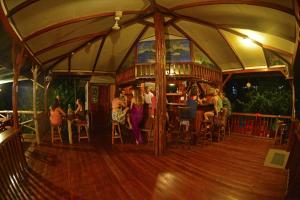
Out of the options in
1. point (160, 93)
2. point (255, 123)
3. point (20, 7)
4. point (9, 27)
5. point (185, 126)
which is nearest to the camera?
point (20, 7)

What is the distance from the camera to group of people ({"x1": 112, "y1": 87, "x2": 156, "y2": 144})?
668 cm

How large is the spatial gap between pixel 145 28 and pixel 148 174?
5009 millimetres

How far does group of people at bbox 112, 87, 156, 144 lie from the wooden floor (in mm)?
663

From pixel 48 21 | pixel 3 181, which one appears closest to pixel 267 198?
pixel 3 181

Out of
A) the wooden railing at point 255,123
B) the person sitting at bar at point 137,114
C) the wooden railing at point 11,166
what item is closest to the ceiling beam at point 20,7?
the wooden railing at point 11,166

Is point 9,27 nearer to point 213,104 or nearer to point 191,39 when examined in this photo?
point 191,39

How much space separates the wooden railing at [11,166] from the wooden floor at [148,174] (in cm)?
20

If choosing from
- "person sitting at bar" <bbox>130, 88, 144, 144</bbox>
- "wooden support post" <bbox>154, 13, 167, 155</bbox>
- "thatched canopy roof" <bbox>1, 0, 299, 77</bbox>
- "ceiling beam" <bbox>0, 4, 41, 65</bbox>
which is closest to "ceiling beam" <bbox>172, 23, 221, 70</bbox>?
→ "thatched canopy roof" <bbox>1, 0, 299, 77</bbox>

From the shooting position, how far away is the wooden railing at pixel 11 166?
3.00 meters

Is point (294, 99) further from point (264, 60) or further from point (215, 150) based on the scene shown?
point (215, 150)

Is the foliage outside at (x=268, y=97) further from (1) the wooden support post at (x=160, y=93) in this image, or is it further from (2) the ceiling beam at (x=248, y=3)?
(2) the ceiling beam at (x=248, y=3)

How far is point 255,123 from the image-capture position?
857cm

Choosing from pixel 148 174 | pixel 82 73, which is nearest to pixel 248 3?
pixel 148 174

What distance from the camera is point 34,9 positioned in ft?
12.5
